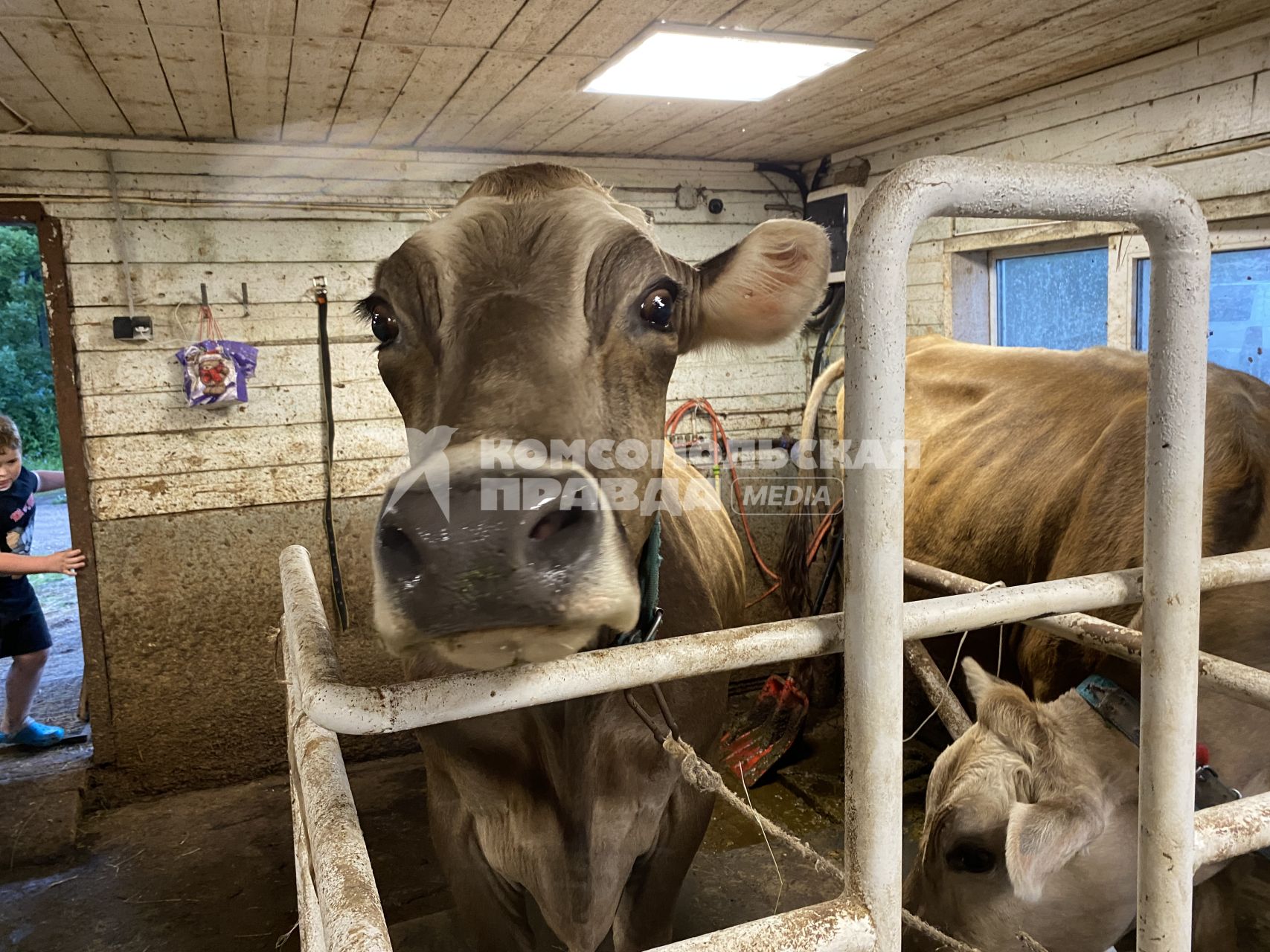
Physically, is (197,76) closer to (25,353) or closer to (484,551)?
(484,551)

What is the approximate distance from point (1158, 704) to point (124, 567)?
4699 mm

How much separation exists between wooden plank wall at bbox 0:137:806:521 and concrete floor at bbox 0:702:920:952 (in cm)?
153

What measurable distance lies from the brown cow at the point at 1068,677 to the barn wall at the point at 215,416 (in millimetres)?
3199

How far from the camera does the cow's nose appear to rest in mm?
980

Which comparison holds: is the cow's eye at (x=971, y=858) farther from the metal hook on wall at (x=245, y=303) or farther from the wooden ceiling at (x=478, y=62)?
the metal hook on wall at (x=245, y=303)

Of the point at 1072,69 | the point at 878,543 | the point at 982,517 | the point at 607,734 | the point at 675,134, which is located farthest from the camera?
the point at 675,134

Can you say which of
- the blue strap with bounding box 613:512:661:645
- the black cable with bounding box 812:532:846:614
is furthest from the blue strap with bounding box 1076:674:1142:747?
the black cable with bounding box 812:532:846:614

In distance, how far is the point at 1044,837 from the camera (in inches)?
58.4

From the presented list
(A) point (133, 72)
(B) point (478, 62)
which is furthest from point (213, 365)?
(B) point (478, 62)

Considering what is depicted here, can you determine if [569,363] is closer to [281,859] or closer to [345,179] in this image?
[281,859]

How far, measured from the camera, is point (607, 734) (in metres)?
1.81

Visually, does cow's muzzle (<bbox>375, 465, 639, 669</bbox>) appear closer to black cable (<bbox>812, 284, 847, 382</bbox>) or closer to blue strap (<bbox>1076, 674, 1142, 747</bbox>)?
blue strap (<bbox>1076, 674, 1142, 747</bbox>)

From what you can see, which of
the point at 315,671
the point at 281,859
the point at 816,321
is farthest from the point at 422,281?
the point at 816,321

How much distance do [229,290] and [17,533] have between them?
1.60 m
